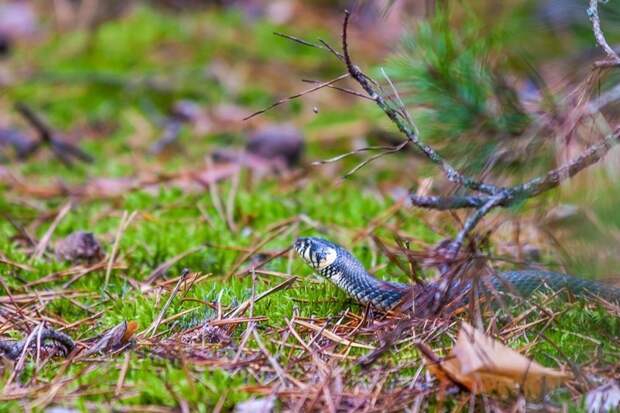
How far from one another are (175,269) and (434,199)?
146 centimetres

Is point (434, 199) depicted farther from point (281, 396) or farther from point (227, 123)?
point (227, 123)

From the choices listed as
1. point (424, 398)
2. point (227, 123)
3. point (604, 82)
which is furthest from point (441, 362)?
point (227, 123)

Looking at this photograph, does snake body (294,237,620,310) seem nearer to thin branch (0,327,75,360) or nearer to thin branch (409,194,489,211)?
thin branch (409,194,489,211)

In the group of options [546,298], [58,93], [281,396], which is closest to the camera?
[281,396]

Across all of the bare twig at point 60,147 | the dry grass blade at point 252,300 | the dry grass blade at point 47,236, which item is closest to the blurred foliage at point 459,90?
the dry grass blade at point 252,300

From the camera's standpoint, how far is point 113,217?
14.5ft

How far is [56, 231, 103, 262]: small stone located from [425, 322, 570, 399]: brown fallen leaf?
1.90 m

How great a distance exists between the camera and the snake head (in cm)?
312

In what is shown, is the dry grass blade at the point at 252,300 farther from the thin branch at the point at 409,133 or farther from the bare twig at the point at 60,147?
the bare twig at the point at 60,147

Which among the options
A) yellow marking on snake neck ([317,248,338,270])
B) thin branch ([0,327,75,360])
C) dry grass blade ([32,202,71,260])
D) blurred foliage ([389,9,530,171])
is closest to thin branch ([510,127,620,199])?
blurred foliage ([389,9,530,171])

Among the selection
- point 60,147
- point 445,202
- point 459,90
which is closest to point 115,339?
point 445,202

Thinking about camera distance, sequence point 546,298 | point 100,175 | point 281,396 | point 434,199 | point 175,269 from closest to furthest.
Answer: point 281,396
point 434,199
point 546,298
point 175,269
point 100,175

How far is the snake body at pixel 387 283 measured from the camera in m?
2.76

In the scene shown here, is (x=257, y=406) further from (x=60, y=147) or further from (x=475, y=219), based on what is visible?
(x=60, y=147)
